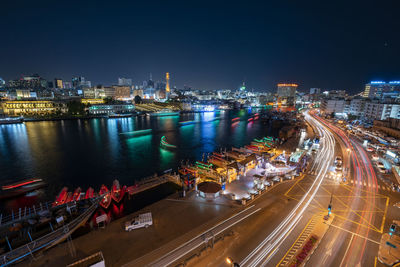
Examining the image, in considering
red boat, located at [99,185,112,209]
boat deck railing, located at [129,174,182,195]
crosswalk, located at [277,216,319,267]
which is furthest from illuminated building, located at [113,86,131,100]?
crosswalk, located at [277,216,319,267]

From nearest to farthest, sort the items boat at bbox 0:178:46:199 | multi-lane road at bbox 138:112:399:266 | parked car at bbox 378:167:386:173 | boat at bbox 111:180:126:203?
multi-lane road at bbox 138:112:399:266
boat at bbox 111:180:126:203
parked car at bbox 378:167:386:173
boat at bbox 0:178:46:199

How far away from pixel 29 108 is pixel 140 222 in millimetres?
92784

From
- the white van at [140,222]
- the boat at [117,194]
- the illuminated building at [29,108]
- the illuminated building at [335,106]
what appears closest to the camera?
the white van at [140,222]

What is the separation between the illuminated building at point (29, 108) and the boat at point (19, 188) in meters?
67.8

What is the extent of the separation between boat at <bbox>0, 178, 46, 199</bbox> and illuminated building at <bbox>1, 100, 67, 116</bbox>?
222ft

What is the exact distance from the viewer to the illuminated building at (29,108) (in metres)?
69.8

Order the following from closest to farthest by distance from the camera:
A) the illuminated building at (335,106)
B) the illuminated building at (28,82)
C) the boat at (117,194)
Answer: the boat at (117,194), the illuminated building at (335,106), the illuminated building at (28,82)

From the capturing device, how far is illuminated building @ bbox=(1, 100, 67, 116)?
6981 centimetres

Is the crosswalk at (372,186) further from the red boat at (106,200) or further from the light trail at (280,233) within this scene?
the red boat at (106,200)

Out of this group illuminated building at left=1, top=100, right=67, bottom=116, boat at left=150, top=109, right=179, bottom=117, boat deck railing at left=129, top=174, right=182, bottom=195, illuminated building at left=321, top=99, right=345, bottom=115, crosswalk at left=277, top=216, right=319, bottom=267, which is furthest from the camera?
boat at left=150, top=109, right=179, bottom=117

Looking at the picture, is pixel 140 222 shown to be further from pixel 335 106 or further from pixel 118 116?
pixel 335 106

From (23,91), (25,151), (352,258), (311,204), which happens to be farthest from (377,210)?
(23,91)

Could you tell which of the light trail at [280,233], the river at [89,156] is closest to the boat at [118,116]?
the river at [89,156]

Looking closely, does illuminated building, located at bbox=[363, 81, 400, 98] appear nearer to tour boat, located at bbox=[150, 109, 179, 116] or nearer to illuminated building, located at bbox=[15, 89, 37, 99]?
tour boat, located at bbox=[150, 109, 179, 116]
